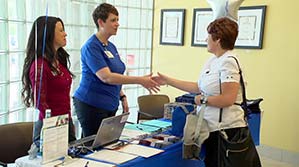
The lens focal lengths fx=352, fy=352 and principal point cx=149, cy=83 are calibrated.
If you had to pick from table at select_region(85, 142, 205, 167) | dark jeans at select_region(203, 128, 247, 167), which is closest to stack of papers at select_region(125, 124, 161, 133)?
table at select_region(85, 142, 205, 167)

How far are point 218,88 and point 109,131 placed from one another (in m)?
0.64

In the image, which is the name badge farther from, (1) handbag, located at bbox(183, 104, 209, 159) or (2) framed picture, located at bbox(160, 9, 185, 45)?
(2) framed picture, located at bbox(160, 9, 185, 45)

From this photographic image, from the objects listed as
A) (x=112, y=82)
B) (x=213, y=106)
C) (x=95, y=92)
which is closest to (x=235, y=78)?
(x=213, y=106)

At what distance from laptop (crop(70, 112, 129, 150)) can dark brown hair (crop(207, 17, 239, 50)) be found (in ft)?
2.22

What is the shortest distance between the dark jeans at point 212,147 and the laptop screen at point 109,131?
1.66 ft

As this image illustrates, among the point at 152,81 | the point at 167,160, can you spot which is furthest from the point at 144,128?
the point at 167,160

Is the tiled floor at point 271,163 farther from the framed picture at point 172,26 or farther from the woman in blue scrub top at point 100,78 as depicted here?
the woman in blue scrub top at point 100,78

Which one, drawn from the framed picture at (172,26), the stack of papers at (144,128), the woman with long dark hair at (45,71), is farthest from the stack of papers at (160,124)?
the framed picture at (172,26)

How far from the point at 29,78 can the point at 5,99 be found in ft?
3.36

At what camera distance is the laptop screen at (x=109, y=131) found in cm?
182

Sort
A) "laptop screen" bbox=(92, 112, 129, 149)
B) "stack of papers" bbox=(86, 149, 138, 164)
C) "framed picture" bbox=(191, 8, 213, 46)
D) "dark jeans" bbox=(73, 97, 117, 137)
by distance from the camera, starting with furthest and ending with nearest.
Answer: "framed picture" bbox=(191, 8, 213, 46) → "dark jeans" bbox=(73, 97, 117, 137) → "laptop screen" bbox=(92, 112, 129, 149) → "stack of papers" bbox=(86, 149, 138, 164)

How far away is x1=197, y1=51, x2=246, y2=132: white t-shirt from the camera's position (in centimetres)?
191

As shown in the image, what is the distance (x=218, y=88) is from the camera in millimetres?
1928

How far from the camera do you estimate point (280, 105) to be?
12.6 feet
